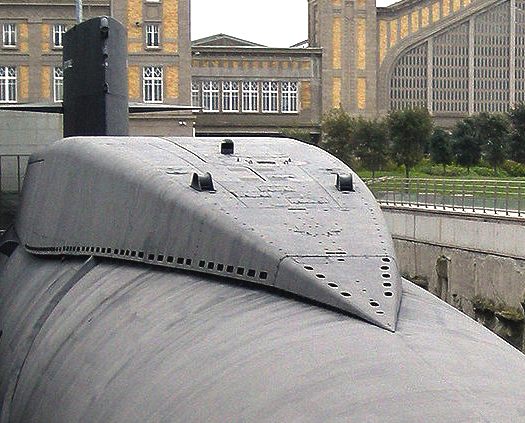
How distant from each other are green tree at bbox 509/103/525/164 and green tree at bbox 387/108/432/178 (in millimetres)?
3711

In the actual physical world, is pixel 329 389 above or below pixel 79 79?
below

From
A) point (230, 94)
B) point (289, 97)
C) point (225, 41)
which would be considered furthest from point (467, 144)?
point (225, 41)

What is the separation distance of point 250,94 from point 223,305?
51.0 metres

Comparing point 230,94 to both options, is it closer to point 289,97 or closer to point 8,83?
point 289,97

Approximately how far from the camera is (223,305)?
257 inches

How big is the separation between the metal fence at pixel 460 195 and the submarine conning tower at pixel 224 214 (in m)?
13.2

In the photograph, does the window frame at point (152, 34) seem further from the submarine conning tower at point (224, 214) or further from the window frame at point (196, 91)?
the submarine conning tower at point (224, 214)

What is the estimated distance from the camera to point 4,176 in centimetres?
1800

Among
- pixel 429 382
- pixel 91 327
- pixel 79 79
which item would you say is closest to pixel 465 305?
pixel 79 79

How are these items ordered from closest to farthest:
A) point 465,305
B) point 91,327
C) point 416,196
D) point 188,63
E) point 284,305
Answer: point 284,305 < point 91,327 < point 465,305 < point 416,196 < point 188,63

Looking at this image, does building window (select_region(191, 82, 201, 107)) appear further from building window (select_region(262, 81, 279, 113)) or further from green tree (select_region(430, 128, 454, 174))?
green tree (select_region(430, 128, 454, 174))

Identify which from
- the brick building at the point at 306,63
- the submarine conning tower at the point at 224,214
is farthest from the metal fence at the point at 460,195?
the brick building at the point at 306,63

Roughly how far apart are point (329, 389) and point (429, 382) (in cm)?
47

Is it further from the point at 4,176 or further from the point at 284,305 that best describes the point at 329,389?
the point at 4,176
